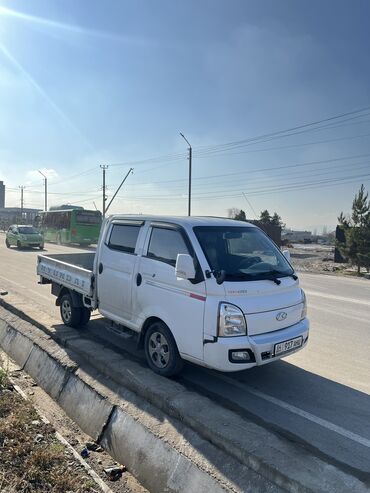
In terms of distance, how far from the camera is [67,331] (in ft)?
21.9

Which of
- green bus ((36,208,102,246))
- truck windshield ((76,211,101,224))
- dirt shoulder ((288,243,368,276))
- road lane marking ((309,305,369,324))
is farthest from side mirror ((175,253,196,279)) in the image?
truck windshield ((76,211,101,224))

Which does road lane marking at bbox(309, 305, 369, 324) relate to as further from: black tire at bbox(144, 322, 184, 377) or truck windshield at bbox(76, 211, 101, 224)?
truck windshield at bbox(76, 211, 101, 224)

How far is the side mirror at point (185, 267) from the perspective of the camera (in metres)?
4.41

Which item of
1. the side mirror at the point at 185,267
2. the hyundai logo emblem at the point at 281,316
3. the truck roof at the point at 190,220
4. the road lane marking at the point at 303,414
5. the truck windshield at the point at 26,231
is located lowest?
the road lane marking at the point at 303,414

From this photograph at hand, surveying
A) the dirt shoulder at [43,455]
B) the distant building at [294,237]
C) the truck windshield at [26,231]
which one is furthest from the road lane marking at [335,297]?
the distant building at [294,237]

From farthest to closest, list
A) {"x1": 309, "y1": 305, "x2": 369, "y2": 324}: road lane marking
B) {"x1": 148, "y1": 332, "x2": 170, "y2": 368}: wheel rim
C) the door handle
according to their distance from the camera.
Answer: {"x1": 309, "y1": 305, "x2": 369, "y2": 324}: road lane marking
the door handle
{"x1": 148, "y1": 332, "x2": 170, "y2": 368}: wheel rim

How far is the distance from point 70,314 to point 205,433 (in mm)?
4011

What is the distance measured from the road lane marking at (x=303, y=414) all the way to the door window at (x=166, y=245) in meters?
1.65

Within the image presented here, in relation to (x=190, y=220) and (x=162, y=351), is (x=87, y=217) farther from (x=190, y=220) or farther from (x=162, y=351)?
(x=162, y=351)

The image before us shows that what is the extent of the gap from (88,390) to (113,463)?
3.56 feet

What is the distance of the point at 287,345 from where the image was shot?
466 cm

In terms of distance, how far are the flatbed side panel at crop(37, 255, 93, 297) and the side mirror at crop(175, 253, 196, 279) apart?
227 cm

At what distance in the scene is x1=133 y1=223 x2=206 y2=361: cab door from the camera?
4.43m

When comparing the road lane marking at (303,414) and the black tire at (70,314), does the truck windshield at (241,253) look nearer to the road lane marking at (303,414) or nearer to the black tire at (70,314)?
the road lane marking at (303,414)
